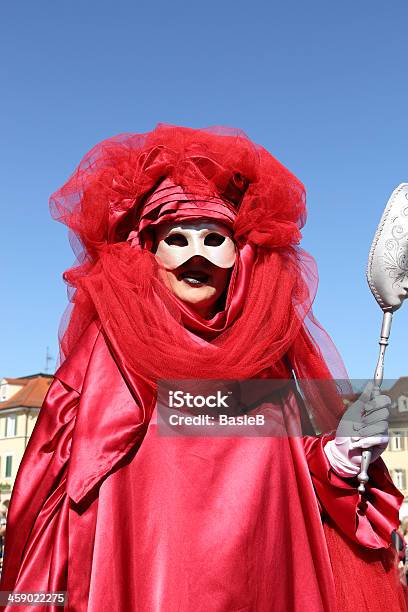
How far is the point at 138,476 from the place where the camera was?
88.9 inches

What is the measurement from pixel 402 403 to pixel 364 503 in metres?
0.33

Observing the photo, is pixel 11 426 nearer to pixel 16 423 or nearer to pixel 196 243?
pixel 16 423

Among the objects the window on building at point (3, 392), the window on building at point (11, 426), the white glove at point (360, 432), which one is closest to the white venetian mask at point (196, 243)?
the white glove at point (360, 432)

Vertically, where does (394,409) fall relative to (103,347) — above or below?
below

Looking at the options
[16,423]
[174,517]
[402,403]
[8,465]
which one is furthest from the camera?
[8,465]

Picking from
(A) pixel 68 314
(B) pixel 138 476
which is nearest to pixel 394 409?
(B) pixel 138 476

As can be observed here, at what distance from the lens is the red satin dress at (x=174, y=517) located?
2.13 meters

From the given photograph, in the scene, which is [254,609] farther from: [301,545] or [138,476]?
[138,476]

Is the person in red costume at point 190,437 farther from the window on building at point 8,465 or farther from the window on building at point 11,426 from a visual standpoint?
the window on building at point 8,465

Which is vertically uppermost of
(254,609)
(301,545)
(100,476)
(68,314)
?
(68,314)

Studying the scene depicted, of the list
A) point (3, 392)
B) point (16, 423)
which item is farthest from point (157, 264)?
point (3, 392)

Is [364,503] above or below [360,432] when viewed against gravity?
below

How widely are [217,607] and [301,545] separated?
353 millimetres

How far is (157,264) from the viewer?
2555 mm
